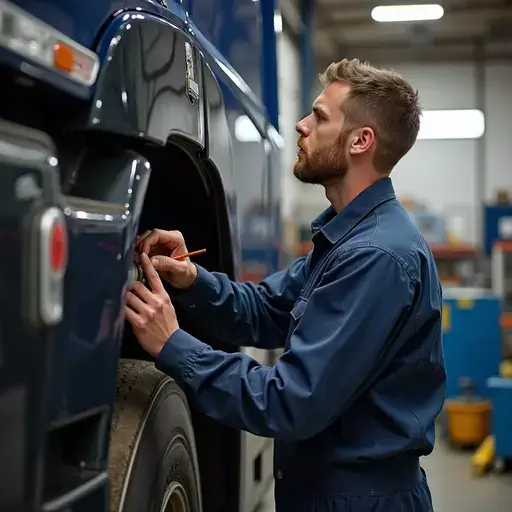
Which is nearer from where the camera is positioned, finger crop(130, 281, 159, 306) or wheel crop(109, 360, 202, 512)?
wheel crop(109, 360, 202, 512)

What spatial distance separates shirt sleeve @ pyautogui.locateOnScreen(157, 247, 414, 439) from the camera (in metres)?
1.51

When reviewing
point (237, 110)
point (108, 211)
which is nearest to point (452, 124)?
point (237, 110)

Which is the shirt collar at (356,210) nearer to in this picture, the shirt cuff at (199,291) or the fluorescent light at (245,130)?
the shirt cuff at (199,291)

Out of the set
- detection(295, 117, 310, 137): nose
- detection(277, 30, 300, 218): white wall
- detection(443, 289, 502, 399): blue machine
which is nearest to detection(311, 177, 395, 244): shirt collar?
detection(295, 117, 310, 137): nose

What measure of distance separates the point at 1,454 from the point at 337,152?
1.20 metres

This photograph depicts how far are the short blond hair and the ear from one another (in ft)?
0.05

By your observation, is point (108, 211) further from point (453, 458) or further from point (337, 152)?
point (453, 458)

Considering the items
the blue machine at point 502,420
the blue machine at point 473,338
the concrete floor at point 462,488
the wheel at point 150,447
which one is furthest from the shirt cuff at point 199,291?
the blue machine at point 473,338

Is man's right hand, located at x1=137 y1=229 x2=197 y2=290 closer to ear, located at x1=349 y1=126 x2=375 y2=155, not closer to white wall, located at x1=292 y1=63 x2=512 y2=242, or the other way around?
ear, located at x1=349 y1=126 x2=375 y2=155

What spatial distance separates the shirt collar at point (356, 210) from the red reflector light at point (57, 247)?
991mm

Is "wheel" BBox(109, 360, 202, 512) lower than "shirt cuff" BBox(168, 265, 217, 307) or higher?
lower

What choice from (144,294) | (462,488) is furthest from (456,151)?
(144,294)

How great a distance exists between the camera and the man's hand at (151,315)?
1.50 m

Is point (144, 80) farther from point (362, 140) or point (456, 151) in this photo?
point (456, 151)
